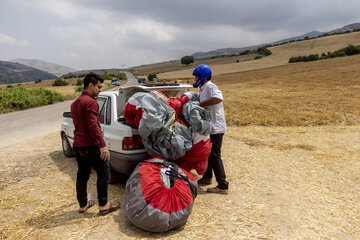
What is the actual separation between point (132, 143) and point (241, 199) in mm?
1909

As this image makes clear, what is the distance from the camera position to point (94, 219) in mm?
3520

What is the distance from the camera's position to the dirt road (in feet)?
10.5

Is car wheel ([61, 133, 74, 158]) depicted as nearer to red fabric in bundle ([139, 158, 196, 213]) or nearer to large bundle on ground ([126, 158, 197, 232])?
large bundle on ground ([126, 158, 197, 232])

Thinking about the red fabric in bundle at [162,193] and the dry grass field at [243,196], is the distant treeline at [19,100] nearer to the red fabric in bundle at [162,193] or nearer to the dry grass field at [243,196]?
the dry grass field at [243,196]

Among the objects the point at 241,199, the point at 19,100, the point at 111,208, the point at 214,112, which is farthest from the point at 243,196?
the point at 19,100

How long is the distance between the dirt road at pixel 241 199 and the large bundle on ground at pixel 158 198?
189 mm

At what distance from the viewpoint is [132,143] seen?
A: 4043 mm

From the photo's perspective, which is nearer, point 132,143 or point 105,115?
point 132,143

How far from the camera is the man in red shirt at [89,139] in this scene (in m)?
3.18

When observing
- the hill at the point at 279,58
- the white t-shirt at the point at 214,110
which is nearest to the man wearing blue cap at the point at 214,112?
the white t-shirt at the point at 214,110

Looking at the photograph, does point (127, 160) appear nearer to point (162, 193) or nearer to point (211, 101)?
point (162, 193)

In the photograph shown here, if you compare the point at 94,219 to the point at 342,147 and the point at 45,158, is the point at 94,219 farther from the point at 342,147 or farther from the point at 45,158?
the point at 342,147

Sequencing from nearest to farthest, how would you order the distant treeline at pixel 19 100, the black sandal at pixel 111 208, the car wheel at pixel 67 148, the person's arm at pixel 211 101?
the black sandal at pixel 111 208
the person's arm at pixel 211 101
the car wheel at pixel 67 148
the distant treeline at pixel 19 100

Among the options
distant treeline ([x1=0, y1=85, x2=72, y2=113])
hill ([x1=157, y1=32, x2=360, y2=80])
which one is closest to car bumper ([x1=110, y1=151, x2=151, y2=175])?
distant treeline ([x1=0, y1=85, x2=72, y2=113])
